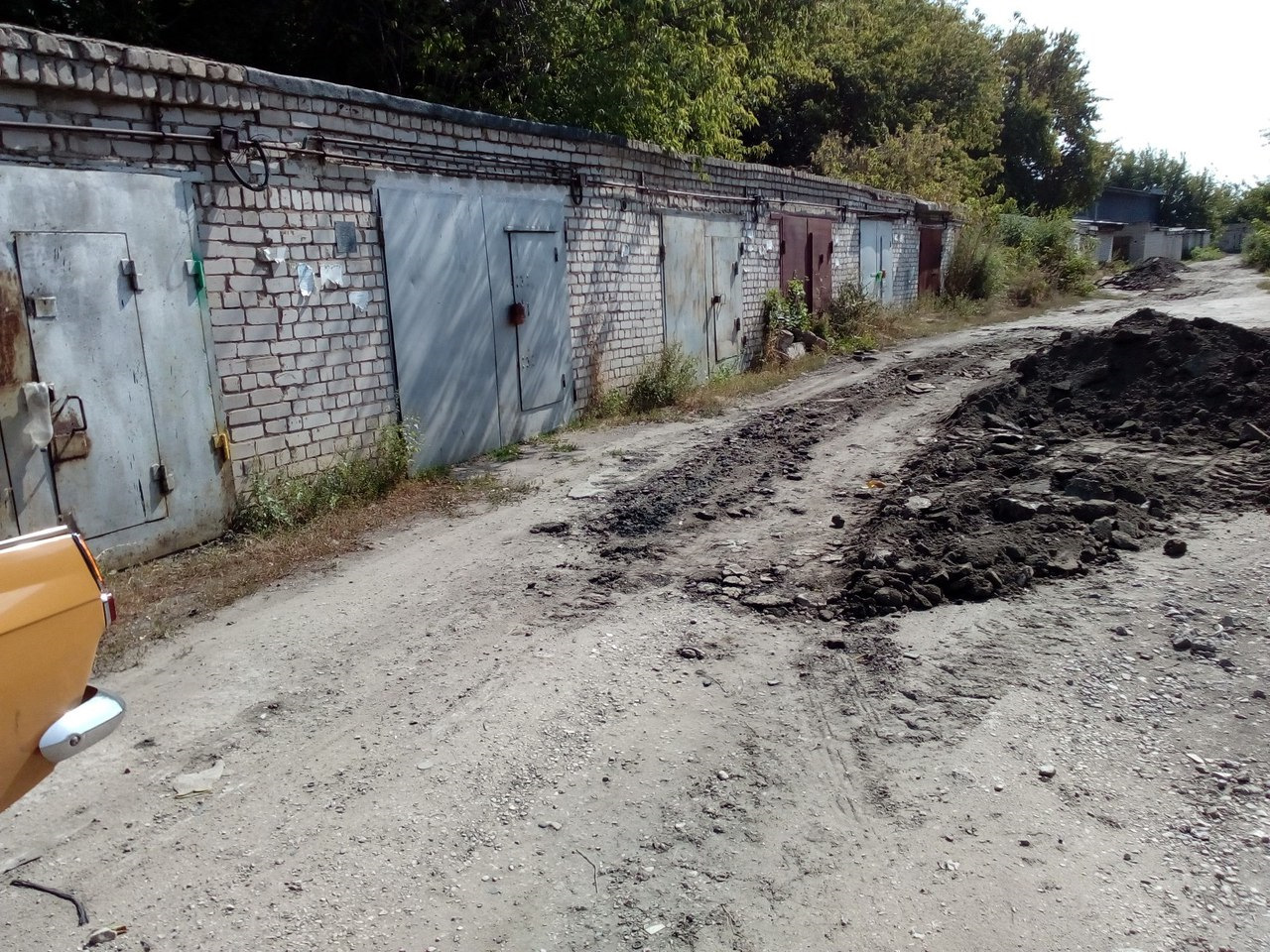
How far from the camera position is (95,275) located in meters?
5.57

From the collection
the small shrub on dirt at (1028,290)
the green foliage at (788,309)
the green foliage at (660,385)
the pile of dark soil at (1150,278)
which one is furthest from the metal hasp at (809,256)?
the pile of dark soil at (1150,278)

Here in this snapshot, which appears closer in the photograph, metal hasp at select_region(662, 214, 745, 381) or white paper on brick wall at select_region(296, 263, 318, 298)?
white paper on brick wall at select_region(296, 263, 318, 298)

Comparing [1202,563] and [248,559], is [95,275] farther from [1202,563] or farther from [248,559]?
[1202,563]

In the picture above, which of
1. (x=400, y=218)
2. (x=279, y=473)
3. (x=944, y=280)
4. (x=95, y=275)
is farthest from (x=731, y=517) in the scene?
(x=944, y=280)

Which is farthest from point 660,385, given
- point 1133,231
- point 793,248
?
point 1133,231

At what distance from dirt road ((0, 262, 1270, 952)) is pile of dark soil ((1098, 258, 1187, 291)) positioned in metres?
27.3

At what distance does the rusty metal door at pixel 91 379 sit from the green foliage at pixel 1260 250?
42153mm

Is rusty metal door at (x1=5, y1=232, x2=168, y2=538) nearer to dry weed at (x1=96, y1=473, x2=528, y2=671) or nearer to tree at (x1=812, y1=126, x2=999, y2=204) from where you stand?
dry weed at (x1=96, y1=473, x2=528, y2=671)

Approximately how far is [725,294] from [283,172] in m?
8.44

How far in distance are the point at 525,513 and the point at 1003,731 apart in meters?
4.22

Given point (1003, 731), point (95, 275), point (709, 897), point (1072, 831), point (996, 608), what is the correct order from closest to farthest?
1. point (709, 897)
2. point (1072, 831)
3. point (1003, 731)
4. point (996, 608)
5. point (95, 275)

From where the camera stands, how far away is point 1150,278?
32.1 meters

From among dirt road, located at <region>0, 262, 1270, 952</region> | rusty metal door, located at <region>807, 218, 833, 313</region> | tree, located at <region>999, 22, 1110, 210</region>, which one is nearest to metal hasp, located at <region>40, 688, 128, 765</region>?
dirt road, located at <region>0, 262, 1270, 952</region>

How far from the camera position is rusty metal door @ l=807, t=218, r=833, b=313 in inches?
671
